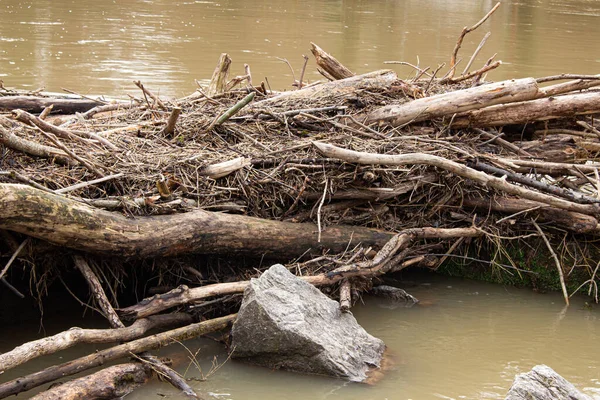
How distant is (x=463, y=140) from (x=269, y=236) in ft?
7.28

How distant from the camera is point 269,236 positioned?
5.93 meters

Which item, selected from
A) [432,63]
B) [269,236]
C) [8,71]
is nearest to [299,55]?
[432,63]

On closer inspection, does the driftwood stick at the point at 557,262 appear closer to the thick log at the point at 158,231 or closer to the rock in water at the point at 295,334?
the thick log at the point at 158,231

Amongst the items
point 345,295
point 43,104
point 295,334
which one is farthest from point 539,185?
point 43,104

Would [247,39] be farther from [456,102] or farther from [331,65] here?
[456,102]

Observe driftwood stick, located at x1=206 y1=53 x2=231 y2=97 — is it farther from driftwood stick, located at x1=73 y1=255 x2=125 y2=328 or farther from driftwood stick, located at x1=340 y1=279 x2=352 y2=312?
driftwood stick, located at x1=73 y1=255 x2=125 y2=328

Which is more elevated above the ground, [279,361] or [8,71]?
[8,71]

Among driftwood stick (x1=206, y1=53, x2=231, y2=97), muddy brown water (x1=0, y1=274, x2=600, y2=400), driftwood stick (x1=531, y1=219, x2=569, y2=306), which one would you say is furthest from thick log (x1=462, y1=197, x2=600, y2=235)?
driftwood stick (x1=206, y1=53, x2=231, y2=97)

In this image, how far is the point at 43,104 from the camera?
7875mm

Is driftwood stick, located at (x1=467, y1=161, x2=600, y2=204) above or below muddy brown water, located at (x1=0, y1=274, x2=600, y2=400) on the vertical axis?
above

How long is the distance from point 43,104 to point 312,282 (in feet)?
12.5

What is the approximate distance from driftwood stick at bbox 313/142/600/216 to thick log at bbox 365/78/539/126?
0.91m

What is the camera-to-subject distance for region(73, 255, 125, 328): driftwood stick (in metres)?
5.09

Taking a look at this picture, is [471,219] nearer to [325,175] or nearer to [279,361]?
[325,175]
